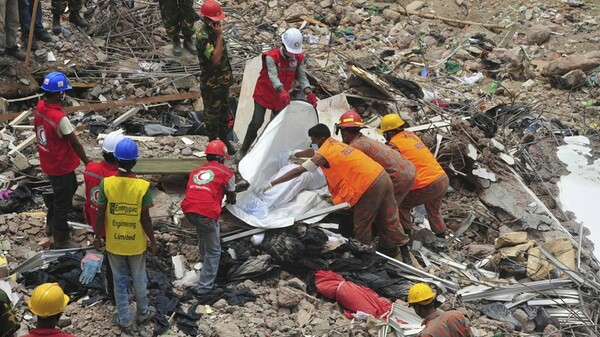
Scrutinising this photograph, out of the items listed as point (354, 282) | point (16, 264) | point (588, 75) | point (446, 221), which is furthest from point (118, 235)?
point (588, 75)

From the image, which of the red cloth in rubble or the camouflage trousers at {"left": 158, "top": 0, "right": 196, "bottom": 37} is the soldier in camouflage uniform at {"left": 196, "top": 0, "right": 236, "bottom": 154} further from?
the red cloth in rubble

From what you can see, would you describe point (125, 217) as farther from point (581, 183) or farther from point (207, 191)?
point (581, 183)

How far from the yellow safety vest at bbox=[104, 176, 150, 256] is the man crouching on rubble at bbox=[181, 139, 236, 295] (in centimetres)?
60

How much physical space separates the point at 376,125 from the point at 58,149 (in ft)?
12.7

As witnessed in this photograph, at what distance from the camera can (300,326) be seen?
5.59 meters

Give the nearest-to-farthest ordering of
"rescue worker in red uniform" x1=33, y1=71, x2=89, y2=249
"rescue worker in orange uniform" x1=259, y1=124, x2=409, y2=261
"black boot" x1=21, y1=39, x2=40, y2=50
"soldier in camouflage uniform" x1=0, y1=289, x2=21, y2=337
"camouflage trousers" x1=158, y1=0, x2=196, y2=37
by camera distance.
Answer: "soldier in camouflage uniform" x1=0, y1=289, x2=21, y2=337 < "rescue worker in red uniform" x1=33, y1=71, x2=89, y2=249 < "rescue worker in orange uniform" x1=259, y1=124, x2=409, y2=261 < "black boot" x1=21, y1=39, x2=40, y2=50 < "camouflage trousers" x1=158, y1=0, x2=196, y2=37

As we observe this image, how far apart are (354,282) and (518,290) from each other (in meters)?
1.47

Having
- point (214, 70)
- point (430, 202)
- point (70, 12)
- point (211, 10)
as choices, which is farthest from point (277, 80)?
point (70, 12)

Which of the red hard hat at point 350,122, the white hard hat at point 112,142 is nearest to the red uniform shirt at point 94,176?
the white hard hat at point 112,142

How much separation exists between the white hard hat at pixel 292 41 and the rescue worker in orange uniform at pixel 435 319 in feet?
10.3

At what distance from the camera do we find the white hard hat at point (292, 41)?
23.1 feet

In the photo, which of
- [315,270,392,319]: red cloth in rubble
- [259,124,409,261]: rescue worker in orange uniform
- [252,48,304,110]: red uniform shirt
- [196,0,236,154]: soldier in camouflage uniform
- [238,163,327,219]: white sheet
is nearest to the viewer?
[315,270,392,319]: red cloth in rubble

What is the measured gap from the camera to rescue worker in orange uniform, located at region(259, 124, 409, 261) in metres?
6.25

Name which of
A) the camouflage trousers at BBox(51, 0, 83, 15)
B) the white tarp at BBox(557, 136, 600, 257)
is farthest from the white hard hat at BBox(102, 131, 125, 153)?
the white tarp at BBox(557, 136, 600, 257)
